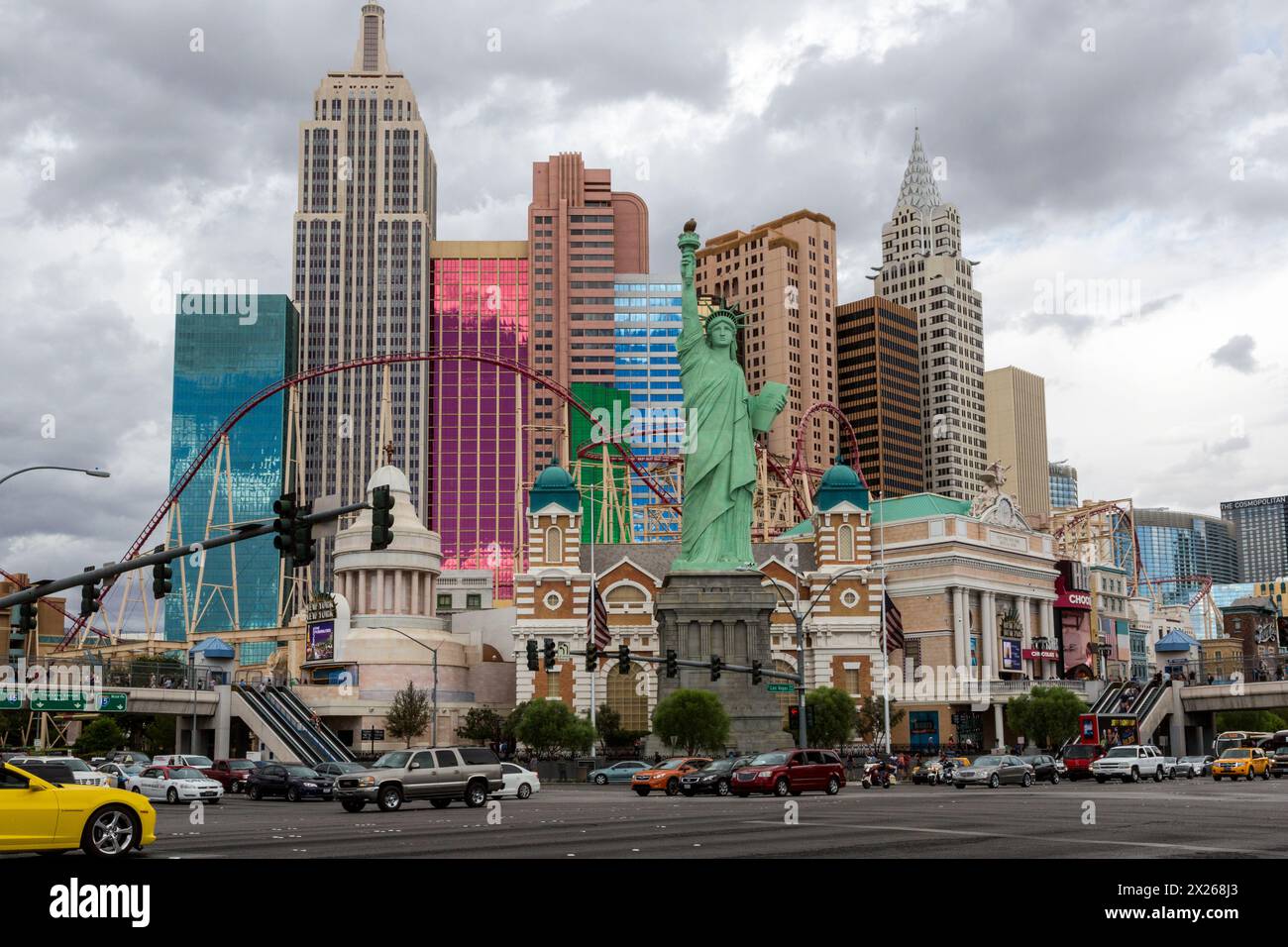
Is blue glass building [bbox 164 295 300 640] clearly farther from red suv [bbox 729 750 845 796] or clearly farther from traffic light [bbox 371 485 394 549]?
traffic light [bbox 371 485 394 549]

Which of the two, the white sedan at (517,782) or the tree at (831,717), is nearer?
the white sedan at (517,782)

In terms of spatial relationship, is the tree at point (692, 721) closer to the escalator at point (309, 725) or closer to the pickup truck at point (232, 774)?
the escalator at point (309, 725)

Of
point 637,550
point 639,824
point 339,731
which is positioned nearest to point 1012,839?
point 639,824

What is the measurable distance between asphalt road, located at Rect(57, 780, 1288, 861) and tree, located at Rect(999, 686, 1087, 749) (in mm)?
43218

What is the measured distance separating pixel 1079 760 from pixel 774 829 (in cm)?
4060

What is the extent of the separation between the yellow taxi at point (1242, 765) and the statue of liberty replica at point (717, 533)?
2773cm

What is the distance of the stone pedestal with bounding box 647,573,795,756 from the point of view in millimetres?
78938

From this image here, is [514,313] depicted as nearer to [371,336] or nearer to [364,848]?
[371,336]

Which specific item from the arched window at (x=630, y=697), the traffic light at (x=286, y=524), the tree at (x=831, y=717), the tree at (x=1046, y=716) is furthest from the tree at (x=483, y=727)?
the traffic light at (x=286, y=524)

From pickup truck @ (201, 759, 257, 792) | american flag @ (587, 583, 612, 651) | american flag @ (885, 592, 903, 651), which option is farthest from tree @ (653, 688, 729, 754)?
pickup truck @ (201, 759, 257, 792)

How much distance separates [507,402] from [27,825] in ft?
580

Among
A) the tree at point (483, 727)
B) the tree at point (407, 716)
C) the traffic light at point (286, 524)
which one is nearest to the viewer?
the traffic light at point (286, 524)

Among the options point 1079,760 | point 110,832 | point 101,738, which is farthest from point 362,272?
point 110,832

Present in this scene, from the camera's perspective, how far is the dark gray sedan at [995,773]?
50.3m
